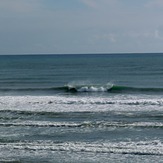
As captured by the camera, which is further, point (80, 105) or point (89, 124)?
point (80, 105)

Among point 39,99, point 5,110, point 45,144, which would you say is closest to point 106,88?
point 39,99

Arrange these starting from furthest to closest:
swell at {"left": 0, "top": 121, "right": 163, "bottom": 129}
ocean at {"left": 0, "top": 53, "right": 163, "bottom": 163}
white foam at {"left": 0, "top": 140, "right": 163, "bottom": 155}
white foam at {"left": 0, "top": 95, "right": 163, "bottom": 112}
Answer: white foam at {"left": 0, "top": 95, "right": 163, "bottom": 112} < swell at {"left": 0, "top": 121, "right": 163, "bottom": 129} < white foam at {"left": 0, "top": 140, "right": 163, "bottom": 155} < ocean at {"left": 0, "top": 53, "right": 163, "bottom": 163}

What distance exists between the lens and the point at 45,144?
19734mm

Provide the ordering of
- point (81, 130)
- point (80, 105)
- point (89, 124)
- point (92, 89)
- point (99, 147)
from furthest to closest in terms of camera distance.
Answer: point (92, 89) → point (80, 105) → point (89, 124) → point (81, 130) → point (99, 147)

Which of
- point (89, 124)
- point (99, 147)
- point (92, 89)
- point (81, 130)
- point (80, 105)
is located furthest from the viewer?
point (92, 89)

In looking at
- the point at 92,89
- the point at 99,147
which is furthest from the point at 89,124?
the point at 92,89

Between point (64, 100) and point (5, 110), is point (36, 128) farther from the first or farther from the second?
point (64, 100)

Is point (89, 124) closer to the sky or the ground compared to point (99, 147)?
closer to the sky

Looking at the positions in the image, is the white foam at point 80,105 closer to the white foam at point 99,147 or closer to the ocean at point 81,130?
the ocean at point 81,130

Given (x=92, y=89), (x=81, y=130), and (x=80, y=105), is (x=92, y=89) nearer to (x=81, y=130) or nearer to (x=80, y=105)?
(x=80, y=105)

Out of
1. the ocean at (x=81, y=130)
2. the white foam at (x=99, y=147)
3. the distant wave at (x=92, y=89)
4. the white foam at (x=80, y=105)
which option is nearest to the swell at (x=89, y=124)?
the ocean at (x=81, y=130)

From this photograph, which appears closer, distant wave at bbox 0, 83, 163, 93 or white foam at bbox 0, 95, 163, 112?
white foam at bbox 0, 95, 163, 112

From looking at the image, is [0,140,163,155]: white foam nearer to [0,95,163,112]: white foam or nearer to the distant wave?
[0,95,163,112]: white foam

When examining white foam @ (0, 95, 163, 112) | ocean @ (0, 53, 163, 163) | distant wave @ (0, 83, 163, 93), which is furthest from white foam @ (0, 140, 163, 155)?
distant wave @ (0, 83, 163, 93)
